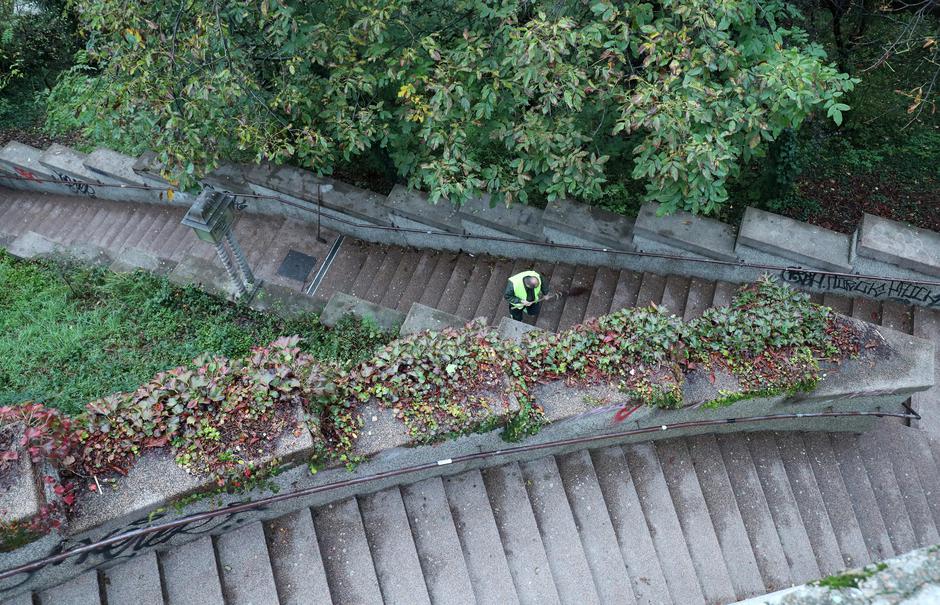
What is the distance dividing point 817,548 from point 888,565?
289 cm

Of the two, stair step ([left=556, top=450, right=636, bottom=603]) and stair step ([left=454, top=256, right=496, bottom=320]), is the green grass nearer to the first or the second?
stair step ([left=454, top=256, right=496, bottom=320])

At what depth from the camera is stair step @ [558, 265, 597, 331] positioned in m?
8.31

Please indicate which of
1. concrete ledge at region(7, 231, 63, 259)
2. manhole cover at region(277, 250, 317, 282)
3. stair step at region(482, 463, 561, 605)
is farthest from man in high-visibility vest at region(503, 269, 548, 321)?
concrete ledge at region(7, 231, 63, 259)

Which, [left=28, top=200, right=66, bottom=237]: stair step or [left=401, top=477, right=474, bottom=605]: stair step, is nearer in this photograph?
[left=401, top=477, right=474, bottom=605]: stair step

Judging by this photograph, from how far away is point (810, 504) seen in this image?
6574mm

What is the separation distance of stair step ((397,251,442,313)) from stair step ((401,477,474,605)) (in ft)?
11.6

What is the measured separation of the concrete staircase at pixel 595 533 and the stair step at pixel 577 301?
2221mm

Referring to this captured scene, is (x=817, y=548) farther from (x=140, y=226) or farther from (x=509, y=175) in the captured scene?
(x=140, y=226)

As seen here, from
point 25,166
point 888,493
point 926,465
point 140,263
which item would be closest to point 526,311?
point 888,493

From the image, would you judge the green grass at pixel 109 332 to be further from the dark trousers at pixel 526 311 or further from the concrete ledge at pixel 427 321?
the dark trousers at pixel 526 311

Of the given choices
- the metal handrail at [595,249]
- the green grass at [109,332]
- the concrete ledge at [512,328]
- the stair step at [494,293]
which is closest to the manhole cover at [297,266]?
the metal handrail at [595,249]

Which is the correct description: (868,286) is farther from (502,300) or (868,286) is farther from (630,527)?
(502,300)

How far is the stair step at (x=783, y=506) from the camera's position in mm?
6176

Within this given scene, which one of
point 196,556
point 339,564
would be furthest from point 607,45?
point 196,556
